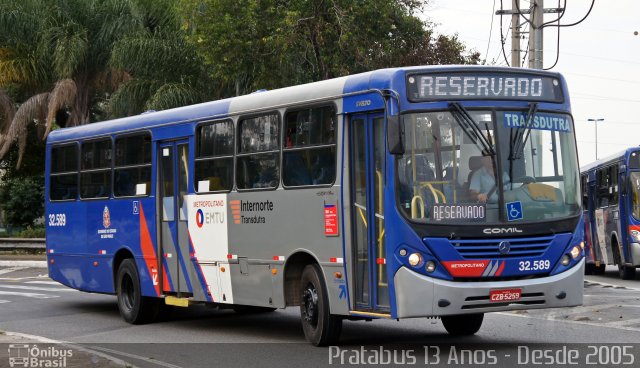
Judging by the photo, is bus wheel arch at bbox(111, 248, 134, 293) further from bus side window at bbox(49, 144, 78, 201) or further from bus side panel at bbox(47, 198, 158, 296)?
bus side window at bbox(49, 144, 78, 201)

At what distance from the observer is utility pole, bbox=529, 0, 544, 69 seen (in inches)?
1009

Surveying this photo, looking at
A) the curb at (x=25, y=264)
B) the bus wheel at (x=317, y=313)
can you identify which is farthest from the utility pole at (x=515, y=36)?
the bus wheel at (x=317, y=313)

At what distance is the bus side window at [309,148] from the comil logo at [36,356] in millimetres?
3447

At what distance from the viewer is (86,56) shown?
40.0 meters

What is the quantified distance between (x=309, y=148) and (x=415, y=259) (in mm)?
2438

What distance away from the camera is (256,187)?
1505cm

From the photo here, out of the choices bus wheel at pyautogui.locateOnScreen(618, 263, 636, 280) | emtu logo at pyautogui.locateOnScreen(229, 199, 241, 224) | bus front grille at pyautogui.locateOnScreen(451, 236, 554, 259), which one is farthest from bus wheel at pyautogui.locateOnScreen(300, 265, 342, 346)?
bus wheel at pyautogui.locateOnScreen(618, 263, 636, 280)

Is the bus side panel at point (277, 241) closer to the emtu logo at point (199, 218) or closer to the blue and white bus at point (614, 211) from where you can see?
the emtu logo at point (199, 218)

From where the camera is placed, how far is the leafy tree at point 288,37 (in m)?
31.7

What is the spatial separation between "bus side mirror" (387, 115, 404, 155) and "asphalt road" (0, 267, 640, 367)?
2.33m

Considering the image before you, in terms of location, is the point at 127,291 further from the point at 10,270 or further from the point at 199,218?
the point at 10,270

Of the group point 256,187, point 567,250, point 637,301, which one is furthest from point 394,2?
point 567,250

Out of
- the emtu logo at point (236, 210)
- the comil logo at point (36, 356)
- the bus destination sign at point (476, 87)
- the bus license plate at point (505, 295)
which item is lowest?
the comil logo at point (36, 356)

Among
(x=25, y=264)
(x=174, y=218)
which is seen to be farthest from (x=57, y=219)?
(x=25, y=264)
